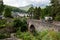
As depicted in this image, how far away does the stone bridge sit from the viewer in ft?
59.4

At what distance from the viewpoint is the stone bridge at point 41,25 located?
713 inches

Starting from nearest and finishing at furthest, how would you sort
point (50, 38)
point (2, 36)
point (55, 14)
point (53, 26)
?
1. point (50, 38)
2. point (53, 26)
3. point (2, 36)
4. point (55, 14)

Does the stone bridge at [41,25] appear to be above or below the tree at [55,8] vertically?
below

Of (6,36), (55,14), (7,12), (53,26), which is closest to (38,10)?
(7,12)

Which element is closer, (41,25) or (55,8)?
(41,25)

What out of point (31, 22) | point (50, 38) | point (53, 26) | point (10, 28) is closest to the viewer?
point (50, 38)

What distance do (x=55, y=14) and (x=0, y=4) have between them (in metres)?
18.3

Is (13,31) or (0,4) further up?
(0,4)

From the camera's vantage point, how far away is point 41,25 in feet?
71.5

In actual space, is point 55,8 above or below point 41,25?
above

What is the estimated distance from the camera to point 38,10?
38.6 meters

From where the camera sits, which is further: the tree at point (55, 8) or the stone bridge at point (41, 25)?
the tree at point (55, 8)

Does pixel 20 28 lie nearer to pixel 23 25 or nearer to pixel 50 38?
pixel 23 25

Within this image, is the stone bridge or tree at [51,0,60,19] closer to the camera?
the stone bridge
